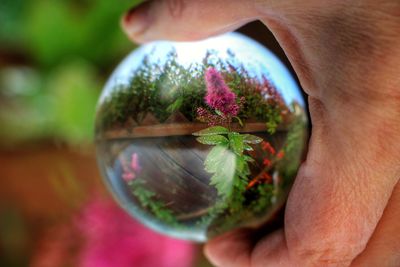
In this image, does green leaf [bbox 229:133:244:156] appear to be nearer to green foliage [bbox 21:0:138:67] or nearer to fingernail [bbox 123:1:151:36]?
fingernail [bbox 123:1:151:36]

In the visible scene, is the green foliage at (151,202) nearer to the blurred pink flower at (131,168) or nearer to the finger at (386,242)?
the blurred pink flower at (131,168)

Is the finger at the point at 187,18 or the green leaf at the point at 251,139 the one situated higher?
the finger at the point at 187,18

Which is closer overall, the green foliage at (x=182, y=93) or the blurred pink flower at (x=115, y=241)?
the green foliage at (x=182, y=93)

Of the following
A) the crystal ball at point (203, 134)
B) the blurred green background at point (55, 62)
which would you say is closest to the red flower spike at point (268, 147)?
the crystal ball at point (203, 134)

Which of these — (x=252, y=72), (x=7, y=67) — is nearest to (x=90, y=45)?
(x=7, y=67)

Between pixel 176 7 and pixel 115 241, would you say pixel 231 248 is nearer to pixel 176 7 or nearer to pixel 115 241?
pixel 176 7

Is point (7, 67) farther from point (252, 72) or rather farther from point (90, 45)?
point (252, 72)

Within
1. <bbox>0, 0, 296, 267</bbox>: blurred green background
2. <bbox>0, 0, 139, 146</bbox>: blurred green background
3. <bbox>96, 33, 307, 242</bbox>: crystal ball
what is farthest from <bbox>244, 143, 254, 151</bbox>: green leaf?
<bbox>0, 0, 139, 146</bbox>: blurred green background
